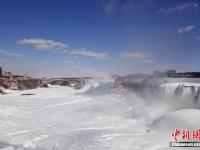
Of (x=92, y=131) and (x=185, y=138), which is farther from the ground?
(x=185, y=138)

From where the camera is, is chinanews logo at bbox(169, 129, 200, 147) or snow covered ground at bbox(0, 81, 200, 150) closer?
chinanews logo at bbox(169, 129, 200, 147)

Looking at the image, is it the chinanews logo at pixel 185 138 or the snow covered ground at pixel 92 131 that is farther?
the snow covered ground at pixel 92 131

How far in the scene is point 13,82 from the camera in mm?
63594

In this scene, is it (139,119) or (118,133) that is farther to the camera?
(139,119)

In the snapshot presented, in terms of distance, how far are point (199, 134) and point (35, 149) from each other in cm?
871

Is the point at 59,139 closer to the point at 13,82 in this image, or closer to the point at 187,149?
the point at 187,149

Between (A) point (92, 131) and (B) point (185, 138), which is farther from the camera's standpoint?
(A) point (92, 131)

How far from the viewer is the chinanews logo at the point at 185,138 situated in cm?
1248

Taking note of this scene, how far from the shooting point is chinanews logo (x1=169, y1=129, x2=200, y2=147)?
12477 mm

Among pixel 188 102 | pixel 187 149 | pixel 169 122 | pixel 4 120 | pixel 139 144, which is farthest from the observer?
pixel 188 102

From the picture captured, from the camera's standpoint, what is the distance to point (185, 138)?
516 inches

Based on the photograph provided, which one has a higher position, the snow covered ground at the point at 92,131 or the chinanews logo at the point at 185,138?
the chinanews logo at the point at 185,138

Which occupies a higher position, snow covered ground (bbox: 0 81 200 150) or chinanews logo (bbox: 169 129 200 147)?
chinanews logo (bbox: 169 129 200 147)

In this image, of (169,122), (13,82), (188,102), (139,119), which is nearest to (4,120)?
(139,119)
